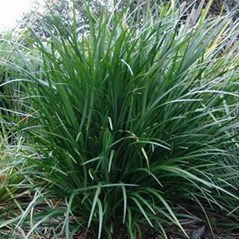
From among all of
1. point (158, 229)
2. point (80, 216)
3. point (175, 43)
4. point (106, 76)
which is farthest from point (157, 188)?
point (175, 43)

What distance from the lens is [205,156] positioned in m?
2.28

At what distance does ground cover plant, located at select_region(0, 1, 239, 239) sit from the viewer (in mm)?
2170

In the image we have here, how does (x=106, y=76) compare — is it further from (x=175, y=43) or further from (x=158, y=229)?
(x=158, y=229)

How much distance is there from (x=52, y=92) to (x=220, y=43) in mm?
1136

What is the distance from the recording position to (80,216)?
228 centimetres

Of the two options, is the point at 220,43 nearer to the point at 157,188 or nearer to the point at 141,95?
the point at 141,95

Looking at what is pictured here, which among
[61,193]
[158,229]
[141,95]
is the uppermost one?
[141,95]

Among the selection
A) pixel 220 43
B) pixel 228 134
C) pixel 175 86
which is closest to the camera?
pixel 175 86

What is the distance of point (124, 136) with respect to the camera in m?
2.23

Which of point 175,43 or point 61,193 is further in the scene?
point 175,43

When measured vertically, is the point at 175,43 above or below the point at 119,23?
below

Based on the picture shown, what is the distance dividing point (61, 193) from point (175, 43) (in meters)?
0.97

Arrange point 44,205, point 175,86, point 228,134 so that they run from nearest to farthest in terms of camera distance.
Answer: point 175,86 → point 228,134 → point 44,205

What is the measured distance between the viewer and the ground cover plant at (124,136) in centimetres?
217
